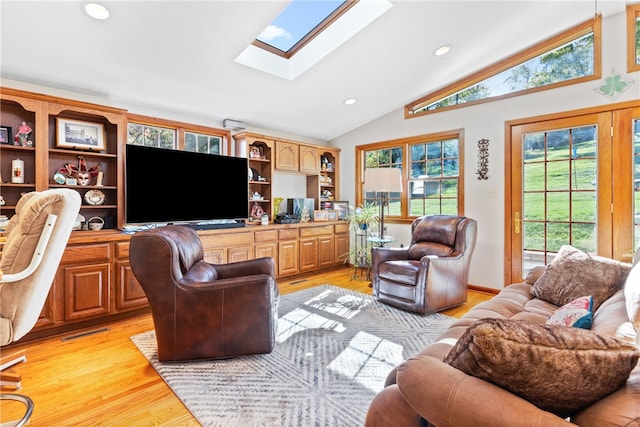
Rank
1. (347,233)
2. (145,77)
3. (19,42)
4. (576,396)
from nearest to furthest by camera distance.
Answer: (576,396)
(19,42)
(145,77)
(347,233)

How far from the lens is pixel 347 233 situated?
5398mm

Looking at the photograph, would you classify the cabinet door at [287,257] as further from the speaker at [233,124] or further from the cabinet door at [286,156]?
the speaker at [233,124]

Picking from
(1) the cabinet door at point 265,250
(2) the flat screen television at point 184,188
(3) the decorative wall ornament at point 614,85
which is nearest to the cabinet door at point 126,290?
(2) the flat screen television at point 184,188

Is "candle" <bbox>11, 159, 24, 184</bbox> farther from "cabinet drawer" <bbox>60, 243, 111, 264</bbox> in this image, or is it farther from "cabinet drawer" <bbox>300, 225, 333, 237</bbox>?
"cabinet drawer" <bbox>300, 225, 333, 237</bbox>

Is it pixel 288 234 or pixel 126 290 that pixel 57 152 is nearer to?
pixel 126 290

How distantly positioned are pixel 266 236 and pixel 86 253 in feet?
6.45

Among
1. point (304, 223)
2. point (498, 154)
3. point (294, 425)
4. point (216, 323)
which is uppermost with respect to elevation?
point (498, 154)

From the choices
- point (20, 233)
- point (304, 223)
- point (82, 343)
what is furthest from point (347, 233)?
point (20, 233)

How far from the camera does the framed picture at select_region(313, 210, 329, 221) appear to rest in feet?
16.6

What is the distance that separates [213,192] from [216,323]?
203cm

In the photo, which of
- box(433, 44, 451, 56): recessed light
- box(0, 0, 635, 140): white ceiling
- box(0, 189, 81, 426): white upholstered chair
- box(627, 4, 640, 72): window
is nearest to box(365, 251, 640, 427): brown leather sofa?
box(0, 189, 81, 426): white upholstered chair

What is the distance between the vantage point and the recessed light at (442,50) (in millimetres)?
3430

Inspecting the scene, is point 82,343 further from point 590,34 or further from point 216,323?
point 590,34

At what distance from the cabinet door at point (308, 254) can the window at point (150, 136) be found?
2.19 metres
